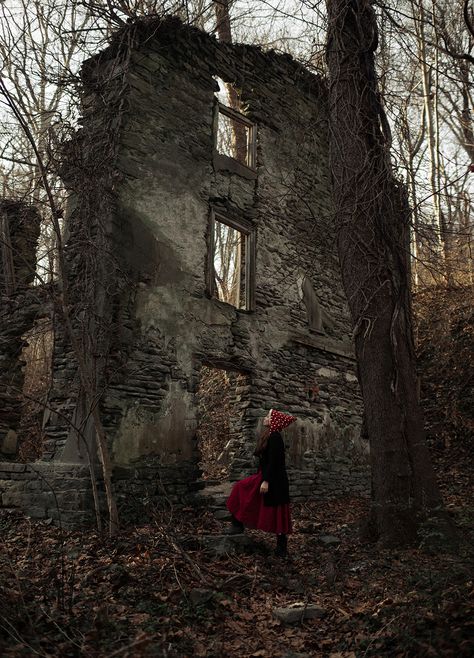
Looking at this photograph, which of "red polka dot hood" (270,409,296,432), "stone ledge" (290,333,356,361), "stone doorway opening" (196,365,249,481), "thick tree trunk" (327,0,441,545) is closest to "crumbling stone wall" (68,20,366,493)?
"stone ledge" (290,333,356,361)

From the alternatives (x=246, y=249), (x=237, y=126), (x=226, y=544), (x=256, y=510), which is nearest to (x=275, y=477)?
(x=256, y=510)

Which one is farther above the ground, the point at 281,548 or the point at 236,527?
the point at 236,527

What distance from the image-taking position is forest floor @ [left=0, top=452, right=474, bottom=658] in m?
3.27

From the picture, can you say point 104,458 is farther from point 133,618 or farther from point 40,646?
point 40,646

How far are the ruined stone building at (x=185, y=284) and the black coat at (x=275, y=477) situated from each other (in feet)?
7.31

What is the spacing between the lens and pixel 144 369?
26.4 ft

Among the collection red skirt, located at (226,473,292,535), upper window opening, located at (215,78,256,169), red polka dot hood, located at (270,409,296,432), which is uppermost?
upper window opening, located at (215,78,256,169)

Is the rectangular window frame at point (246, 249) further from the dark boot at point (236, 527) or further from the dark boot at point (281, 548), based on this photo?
the dark boot at point (281, 548)

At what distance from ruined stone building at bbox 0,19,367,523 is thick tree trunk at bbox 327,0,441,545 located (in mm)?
707

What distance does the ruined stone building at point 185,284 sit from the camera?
767 cm

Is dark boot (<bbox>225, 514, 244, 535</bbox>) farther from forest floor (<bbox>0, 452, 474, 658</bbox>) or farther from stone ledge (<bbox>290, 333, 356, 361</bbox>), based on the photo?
stone ledge (<bbox>290, 333, 356, 361</bbox>)

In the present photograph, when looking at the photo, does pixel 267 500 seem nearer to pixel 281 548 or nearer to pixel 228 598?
pixel 281 548

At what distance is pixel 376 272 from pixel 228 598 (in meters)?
3.62

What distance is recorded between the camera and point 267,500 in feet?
19.5
